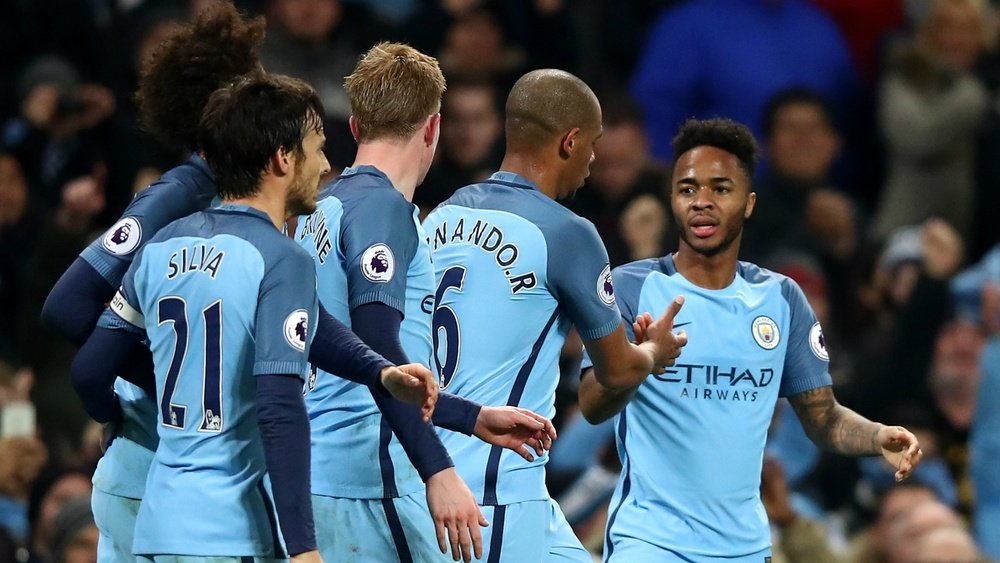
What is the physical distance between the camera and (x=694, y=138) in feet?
20.4

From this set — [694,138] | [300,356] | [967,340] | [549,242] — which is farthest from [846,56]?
[300,356]

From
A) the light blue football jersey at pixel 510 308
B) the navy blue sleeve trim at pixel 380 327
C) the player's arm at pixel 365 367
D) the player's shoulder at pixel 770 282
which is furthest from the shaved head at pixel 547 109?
the player's arm at pixel 365 367

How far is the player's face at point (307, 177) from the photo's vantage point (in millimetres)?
4559

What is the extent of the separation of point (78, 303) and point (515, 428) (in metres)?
1.32

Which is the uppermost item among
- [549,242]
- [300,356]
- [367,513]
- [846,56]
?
[846,56]

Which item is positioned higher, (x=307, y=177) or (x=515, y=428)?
(x=307, y=177)

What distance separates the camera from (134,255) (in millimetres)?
5020

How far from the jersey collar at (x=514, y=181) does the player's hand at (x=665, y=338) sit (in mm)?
568

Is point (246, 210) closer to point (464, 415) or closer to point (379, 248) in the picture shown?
point (379, 248)

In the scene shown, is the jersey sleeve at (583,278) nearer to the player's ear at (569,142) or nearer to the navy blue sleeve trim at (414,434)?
the player's ear at (569,142)

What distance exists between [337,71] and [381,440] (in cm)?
599

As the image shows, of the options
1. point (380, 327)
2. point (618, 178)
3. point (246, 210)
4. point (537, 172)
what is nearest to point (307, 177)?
point (246, 210)

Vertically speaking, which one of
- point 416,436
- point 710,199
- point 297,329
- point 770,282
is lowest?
point 416,436

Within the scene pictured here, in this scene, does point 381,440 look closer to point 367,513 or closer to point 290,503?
point 367,513
